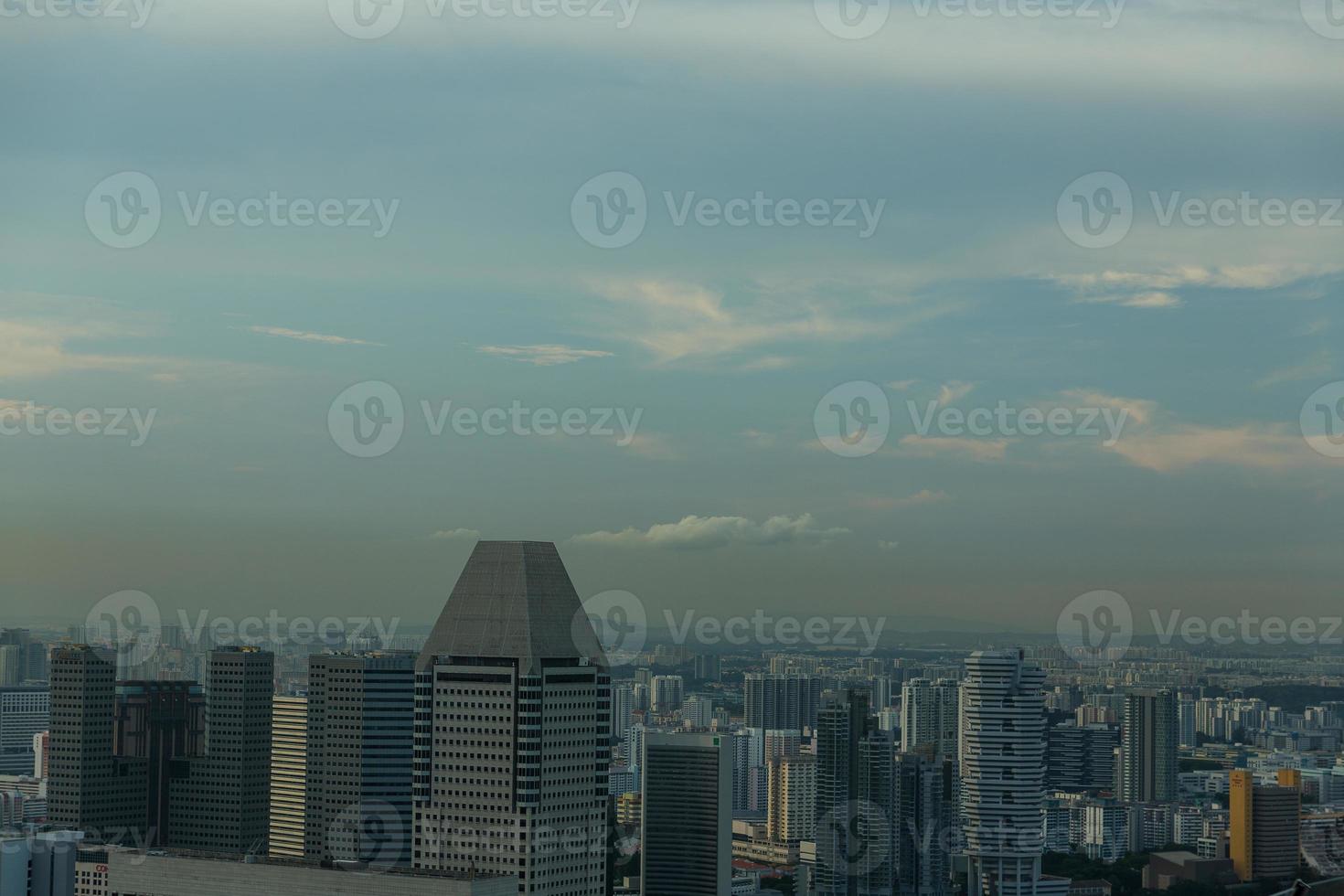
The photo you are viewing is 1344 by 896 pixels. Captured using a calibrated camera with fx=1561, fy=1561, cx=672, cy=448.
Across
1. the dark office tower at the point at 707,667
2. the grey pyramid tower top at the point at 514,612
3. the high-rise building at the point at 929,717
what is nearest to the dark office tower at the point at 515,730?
the grey pyramid tower top at the point at 514,612

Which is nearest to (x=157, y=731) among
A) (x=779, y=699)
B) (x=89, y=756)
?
(x=89, y=756)

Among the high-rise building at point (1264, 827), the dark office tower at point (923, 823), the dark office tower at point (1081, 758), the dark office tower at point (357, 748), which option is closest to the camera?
the dark office tower at point (357, 748)

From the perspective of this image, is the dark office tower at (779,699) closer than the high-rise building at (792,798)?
No

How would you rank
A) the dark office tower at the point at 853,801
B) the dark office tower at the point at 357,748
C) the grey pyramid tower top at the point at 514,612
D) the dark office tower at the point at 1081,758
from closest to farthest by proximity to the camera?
1. the grey pyramid tower top at the point at 514,612
2. the dark office tower at the point at 357,748
3. the dark office tower at the point at 853,801
4. the dark office tower at the point at 1081,758

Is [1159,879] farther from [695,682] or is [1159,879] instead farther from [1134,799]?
[695,682]

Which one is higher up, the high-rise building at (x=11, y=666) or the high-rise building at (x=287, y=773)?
the high-rise building at (x=11, y=666)

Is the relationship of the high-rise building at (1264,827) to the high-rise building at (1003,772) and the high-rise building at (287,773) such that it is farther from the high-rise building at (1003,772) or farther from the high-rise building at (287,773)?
the high-rise building at (287,773)

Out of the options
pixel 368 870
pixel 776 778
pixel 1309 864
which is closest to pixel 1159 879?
pixel 1309 864
